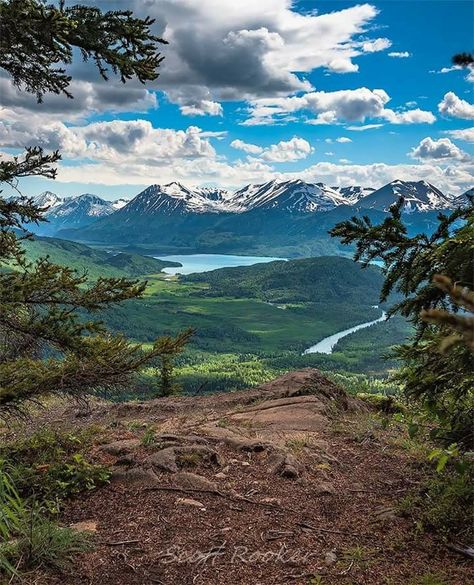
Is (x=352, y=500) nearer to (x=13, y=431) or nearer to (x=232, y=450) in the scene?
(x=232, y=450)

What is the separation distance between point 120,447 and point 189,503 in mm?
2755

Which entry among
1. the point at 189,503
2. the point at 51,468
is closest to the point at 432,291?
the point at 189,503

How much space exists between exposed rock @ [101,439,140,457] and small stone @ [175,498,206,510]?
7.72 ft

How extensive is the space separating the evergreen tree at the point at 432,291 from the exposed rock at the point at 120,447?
5.82 meters

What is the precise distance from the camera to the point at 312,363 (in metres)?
168

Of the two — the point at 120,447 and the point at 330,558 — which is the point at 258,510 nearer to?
the point at 330,558

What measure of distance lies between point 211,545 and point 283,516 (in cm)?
131

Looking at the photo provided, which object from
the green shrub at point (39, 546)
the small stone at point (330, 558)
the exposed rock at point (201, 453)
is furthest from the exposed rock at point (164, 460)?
the small stone at point (330, 558)

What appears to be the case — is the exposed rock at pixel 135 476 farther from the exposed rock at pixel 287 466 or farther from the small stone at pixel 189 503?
the exposed rock at pixel 287 466

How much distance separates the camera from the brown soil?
5.52 metres

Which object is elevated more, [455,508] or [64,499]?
[455,508]

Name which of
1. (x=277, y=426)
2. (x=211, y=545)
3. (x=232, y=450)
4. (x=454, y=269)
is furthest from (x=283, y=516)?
(x=277, y=426)

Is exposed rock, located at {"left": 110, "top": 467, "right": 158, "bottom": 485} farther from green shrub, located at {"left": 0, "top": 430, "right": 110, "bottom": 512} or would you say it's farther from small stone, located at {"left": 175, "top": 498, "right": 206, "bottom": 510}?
small stone, located at {"left": 175, "top": 498, "right": 206, "bottom": 510}

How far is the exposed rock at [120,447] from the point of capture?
950 cm
